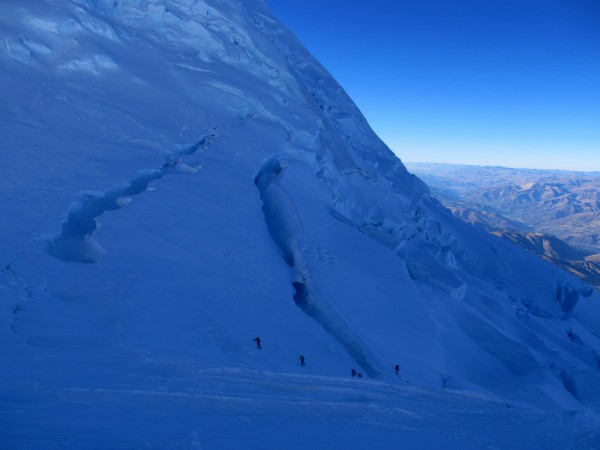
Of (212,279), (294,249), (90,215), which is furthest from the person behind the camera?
(294,249)

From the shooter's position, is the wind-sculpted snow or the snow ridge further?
the snow ridge

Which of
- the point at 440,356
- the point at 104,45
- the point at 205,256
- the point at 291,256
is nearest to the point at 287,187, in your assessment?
the point at 291,256

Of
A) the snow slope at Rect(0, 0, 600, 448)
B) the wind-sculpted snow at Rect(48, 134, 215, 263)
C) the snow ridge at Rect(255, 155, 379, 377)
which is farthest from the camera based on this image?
the snow ridge at Rect(255, 155, 379, 377)

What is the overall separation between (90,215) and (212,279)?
372 cm

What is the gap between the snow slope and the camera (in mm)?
4613

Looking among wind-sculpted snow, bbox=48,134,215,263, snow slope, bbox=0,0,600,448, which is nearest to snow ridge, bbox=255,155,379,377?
snow slope, bbox=0,0,600,448

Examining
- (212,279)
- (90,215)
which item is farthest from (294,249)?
(90,215)

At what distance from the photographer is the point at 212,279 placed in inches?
354

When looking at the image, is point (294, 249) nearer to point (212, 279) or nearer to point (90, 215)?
point (212, 279)

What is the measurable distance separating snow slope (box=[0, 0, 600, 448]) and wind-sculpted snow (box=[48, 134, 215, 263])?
0.06 metres

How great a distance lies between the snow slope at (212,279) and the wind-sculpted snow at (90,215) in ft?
0.19

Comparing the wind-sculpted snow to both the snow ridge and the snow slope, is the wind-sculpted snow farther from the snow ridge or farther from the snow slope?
the snow ridge

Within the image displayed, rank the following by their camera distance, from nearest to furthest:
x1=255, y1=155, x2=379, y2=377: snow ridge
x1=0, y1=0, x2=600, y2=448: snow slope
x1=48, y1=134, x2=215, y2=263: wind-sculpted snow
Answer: x1=0, y1=0, x2=600, y2=448: snow slope → x1=48, y1=134, x2=215, y2=263: wind-sculpted snow → x1=255, y1=155, x2=379, y2=377: snow ridge

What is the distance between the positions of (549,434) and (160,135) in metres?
13.7
